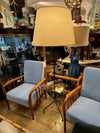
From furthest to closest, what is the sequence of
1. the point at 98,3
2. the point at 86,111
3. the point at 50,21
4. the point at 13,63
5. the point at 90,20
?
the point at 90,20
the point at 98,3
the point at 13,63
the point at 86,111
the point at 50,21

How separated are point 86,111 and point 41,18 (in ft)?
4.16

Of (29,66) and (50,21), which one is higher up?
(50,21)

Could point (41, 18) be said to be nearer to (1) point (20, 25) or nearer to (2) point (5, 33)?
(2) point (5, 33)

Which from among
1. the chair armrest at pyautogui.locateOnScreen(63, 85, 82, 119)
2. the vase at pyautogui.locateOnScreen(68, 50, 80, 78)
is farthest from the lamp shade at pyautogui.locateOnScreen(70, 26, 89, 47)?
the chair armrest at pyautogui.locateOnScreen(63, 85, 82, 119)

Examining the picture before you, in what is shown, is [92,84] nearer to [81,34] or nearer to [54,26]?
[81,34]

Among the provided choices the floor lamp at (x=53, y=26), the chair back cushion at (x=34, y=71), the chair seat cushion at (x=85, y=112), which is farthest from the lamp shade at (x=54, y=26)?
the chair back cushion at (x=34, y=71)

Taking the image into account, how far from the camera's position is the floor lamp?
0.89 meters

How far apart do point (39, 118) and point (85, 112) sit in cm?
88

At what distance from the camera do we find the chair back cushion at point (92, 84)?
4.88 feet

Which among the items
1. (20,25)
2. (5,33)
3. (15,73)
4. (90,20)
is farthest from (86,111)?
(90,20)

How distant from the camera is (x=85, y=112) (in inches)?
51.3

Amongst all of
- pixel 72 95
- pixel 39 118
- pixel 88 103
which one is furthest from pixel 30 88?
pixel 88 103

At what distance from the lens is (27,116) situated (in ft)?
6.01

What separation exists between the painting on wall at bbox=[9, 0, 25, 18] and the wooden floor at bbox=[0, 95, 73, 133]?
2.35 m
